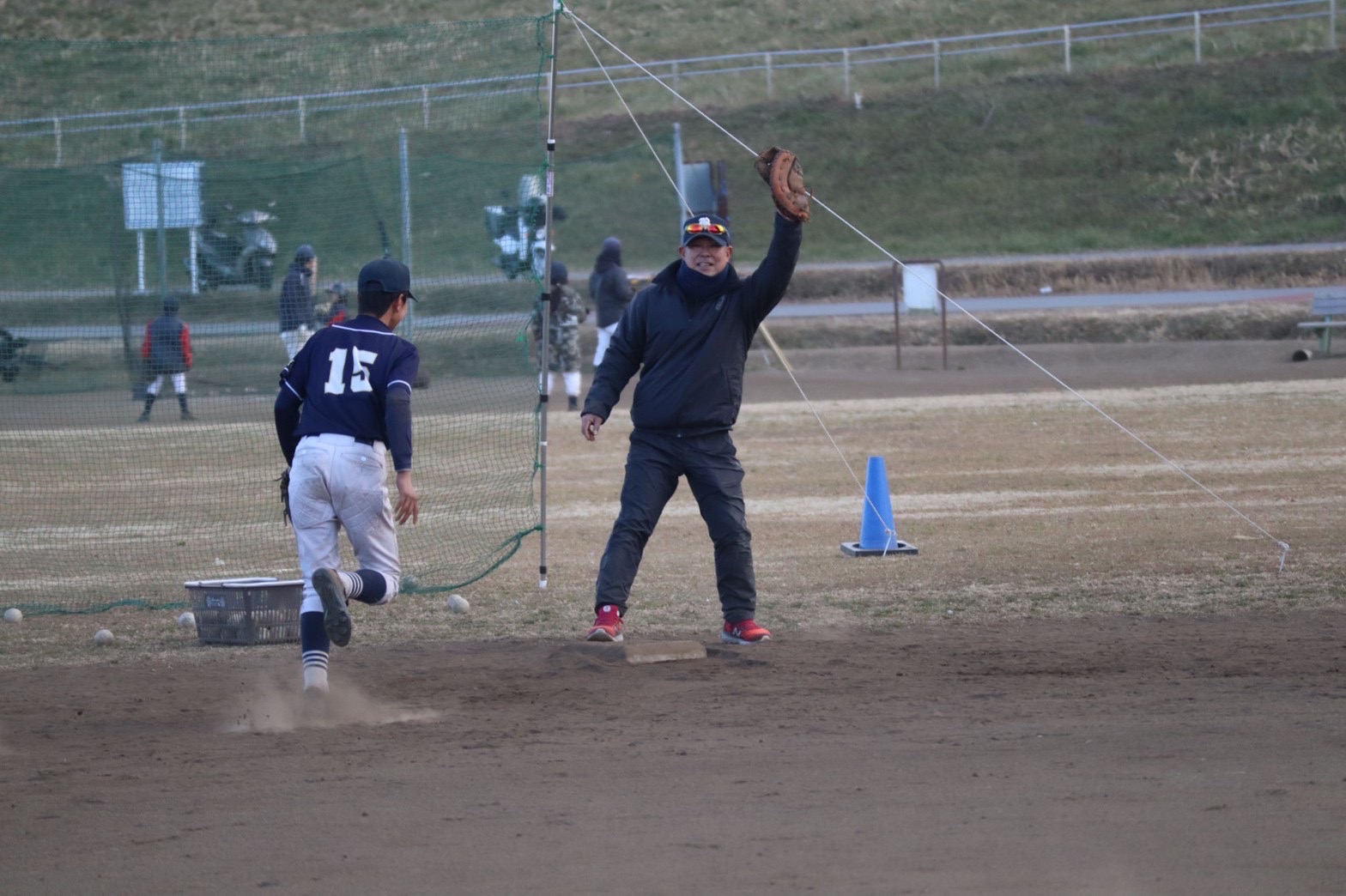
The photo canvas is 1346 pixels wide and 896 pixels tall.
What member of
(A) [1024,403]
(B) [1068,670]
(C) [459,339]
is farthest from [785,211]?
(A) [1024,403]

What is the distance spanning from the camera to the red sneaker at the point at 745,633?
7.66m

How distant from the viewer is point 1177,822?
4660 mm

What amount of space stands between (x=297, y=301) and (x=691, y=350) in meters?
9.21

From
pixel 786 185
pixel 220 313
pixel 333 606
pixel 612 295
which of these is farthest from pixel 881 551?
pixel 612 295

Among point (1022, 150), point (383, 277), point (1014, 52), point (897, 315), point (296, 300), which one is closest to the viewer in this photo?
point (383, 277)

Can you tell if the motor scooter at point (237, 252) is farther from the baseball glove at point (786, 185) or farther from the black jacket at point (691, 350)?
the baseball glove at point (786, 185)

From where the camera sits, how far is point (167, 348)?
1655cm

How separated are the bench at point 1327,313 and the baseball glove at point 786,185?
680 inches

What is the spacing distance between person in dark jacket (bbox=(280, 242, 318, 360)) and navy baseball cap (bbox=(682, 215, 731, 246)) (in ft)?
29.1

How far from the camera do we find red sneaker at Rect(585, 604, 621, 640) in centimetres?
762

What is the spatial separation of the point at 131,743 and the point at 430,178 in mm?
12030

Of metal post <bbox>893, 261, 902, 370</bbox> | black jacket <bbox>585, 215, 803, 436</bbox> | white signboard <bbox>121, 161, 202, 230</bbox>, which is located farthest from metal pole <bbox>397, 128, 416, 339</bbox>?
black jacket <bbox>585, 215, 803, 436</bbox>

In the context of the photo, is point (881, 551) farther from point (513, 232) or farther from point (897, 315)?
point (897, 315)

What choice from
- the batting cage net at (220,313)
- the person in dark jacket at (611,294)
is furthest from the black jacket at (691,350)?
the person in dark jacket at (611,294)
